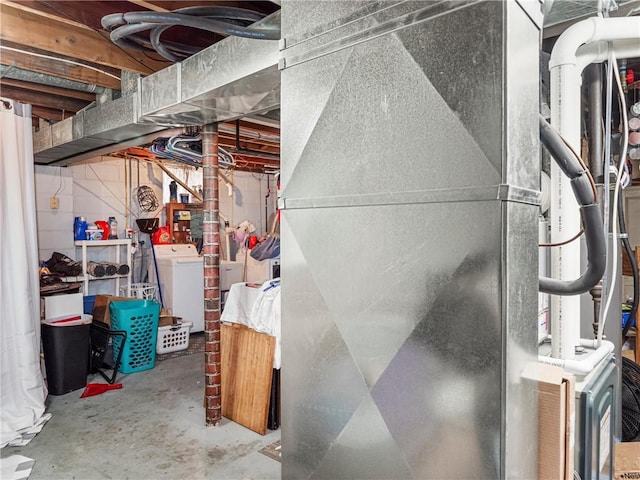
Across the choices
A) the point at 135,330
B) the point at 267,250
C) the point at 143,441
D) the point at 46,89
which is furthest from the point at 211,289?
the point at 267,250

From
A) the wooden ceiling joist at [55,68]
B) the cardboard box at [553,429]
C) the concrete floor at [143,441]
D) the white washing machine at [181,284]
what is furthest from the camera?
the white washing machine at [181,284]

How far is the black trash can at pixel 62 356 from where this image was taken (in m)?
4.01

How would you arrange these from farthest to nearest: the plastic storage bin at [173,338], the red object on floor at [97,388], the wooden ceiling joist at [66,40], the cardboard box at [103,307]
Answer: the plastic storage bin at [173,338] → the cardboard box at [103,307] → the red object on floor at [97,388] → the wooden ceiling joist at [66,40]

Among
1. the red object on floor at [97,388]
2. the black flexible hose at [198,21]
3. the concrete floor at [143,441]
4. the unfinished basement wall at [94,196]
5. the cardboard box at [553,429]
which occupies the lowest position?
the concrete floor at [143,441]

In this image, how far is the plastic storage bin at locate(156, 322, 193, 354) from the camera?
16.8 feet

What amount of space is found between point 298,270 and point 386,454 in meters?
0.64

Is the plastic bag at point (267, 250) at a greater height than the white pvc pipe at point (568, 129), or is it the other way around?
the white pvc pipe at point (568, 129)

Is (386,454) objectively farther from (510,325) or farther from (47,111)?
(47,111)

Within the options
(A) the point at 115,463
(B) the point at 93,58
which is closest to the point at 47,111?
(B) the point at 93,58

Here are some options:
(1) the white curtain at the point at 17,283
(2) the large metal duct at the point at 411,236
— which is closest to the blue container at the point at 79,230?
(1) the white curtain at the point at 17,283

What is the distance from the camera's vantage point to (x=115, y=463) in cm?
285

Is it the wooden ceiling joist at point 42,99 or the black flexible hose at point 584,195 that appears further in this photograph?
the wooden ceiling joist at point 42,99

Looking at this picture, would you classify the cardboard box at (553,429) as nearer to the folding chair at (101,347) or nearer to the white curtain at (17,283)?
the white curtain at (17,283)

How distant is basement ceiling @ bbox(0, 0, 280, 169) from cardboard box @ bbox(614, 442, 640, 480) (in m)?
2.79
